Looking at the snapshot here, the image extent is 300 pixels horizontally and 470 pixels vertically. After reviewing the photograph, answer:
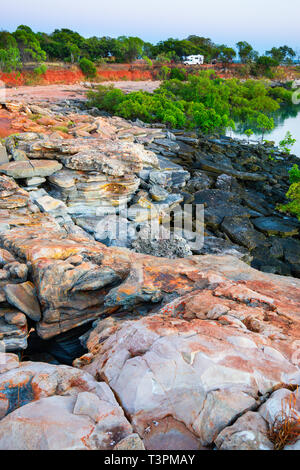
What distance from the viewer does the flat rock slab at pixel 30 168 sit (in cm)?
1204

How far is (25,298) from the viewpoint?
629cm

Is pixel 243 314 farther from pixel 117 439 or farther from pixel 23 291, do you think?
pixel 23 291

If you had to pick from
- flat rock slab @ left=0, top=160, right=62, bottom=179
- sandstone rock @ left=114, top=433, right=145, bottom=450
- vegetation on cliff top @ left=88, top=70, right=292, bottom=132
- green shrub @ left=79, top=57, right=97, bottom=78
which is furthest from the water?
sandstone rock @ left=114, top=433, right=145, bottom=450

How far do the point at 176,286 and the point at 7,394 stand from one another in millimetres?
3742

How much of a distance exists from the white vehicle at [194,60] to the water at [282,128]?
101ft

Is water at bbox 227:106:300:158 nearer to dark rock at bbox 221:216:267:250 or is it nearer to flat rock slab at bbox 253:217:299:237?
flat rock slab at bbox 253:217:299:237

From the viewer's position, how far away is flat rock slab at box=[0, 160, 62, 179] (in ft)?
39.5

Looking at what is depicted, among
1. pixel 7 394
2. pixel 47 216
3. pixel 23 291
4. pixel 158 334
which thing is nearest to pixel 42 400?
pixel 7 394

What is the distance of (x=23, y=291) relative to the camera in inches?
248

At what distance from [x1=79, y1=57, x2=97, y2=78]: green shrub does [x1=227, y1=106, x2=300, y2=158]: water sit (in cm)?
2477

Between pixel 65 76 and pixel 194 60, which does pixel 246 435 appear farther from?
pixel 194 60

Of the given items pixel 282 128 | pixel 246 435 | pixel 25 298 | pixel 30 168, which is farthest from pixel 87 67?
pixel 246 435

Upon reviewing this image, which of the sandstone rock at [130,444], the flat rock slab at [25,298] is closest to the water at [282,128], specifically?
the flat rock slab at [25,298]

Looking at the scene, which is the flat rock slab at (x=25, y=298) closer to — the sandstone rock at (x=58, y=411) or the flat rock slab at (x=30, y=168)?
the sandstone rock at (x=58, y=411)
